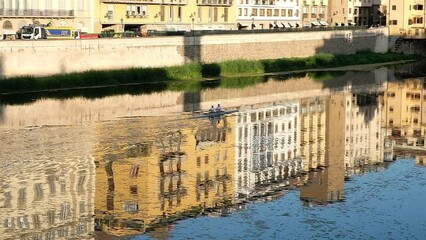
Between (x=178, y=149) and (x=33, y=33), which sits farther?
(x=33, y=33)

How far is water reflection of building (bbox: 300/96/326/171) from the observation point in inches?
1209

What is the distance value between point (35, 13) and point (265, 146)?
3430 centimetres

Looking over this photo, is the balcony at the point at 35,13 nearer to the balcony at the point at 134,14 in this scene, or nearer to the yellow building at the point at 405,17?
the balcony at the point at 134,14

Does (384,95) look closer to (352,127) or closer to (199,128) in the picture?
(352,127)

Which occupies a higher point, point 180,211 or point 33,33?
point 33,33

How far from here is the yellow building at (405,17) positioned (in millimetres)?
94438

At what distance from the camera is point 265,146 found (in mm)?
32406

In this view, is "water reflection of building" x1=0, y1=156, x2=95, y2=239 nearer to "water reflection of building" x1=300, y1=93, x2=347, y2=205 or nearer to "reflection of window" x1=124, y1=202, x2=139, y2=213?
"reflection of window" x1=124, y1=202, x2=139, y2=213

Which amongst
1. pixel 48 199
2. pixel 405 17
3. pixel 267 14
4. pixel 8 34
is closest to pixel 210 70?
pixel 8 34

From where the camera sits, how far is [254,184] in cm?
2606

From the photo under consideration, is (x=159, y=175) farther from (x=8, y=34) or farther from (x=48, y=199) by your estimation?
(x=8, y=34)

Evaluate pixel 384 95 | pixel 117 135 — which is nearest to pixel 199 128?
pixel 117 135

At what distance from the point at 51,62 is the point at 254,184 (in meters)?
27.9

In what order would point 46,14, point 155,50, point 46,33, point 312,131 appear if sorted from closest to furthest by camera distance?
1. point 312,131
2. point 46,33
3. point 155,50
4. point 46,14
